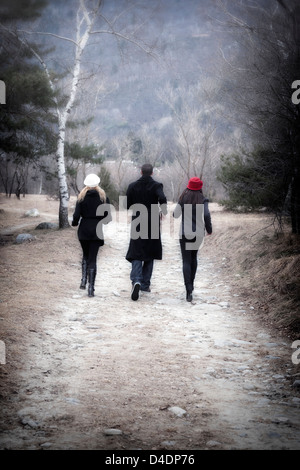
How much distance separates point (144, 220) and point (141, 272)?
101 cm

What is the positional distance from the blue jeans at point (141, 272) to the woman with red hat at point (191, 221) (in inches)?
29.2

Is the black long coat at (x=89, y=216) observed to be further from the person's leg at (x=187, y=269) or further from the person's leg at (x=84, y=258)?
the person's leg at (x=187, y=269)

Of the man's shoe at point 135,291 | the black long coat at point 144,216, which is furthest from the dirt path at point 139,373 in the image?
the black long coat at point 144,216

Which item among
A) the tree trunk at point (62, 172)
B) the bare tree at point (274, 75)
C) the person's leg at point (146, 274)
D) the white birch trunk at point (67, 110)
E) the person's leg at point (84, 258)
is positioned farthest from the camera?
the tree trunk at point (62, 172)

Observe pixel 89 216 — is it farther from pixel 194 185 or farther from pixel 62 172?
pixel 62 172

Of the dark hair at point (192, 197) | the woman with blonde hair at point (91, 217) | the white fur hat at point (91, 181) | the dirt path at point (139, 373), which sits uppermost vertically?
the white fur hat at point (91, 181)

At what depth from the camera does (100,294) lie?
295 inches

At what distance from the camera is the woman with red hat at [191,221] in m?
7.13

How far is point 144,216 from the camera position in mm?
7125

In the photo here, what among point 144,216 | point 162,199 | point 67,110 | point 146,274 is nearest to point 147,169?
point 162,199

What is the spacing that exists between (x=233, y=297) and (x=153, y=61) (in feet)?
34.5

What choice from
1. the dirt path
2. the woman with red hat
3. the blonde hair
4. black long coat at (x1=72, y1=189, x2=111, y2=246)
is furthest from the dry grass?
the blonde hair
